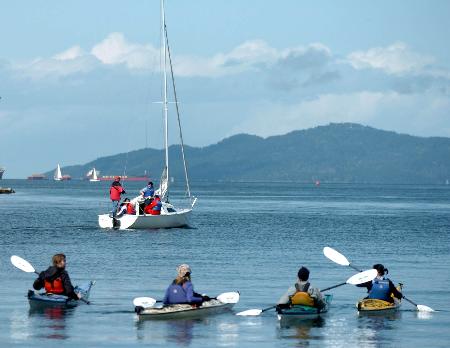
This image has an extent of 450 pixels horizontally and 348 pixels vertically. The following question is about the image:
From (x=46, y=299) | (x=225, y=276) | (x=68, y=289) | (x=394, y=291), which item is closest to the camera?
(x=46, y=299)

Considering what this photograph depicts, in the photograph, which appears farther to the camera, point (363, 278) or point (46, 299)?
point (363, 278)

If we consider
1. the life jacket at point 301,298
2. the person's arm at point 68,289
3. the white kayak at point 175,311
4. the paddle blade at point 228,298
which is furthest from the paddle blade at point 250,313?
the person's arm at point 68,289

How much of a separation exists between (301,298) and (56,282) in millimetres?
6523

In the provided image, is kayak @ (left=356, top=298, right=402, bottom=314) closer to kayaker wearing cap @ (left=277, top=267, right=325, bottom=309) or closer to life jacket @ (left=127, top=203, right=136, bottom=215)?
kayaker wearing cap @ (left=277, top=267, right=325, bottom=309)

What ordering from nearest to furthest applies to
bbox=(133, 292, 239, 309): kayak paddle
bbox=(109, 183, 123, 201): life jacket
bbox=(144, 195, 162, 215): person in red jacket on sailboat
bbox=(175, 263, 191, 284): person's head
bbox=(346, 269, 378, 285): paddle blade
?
bbox=(175, 263, 191, 284): person's head → bbox=(133, 292, 239, 309): kayak paddle → bbox=(346, 269, 378, 285): paddle blade → bbox=(109, 183, 123, 201): life jacket → bbox=(144, 195, 162, 215): person in red jacket on sailboat

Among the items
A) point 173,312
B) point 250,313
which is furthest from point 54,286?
point 250,313

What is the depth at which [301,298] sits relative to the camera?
29.8m

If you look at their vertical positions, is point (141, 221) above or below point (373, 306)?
above

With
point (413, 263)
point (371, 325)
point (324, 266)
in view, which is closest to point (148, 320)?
point (371, 325)

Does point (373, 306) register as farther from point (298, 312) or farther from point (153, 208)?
point (153, 208)

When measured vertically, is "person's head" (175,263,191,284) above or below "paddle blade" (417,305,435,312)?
above

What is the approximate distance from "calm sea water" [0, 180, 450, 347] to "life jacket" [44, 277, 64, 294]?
1.90 ft

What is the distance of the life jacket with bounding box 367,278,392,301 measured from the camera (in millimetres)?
31547

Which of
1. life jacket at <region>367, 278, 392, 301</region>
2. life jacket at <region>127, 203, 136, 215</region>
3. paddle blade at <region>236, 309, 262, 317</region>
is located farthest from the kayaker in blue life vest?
life jacket at <region>127, 203, 136, 215</region>
